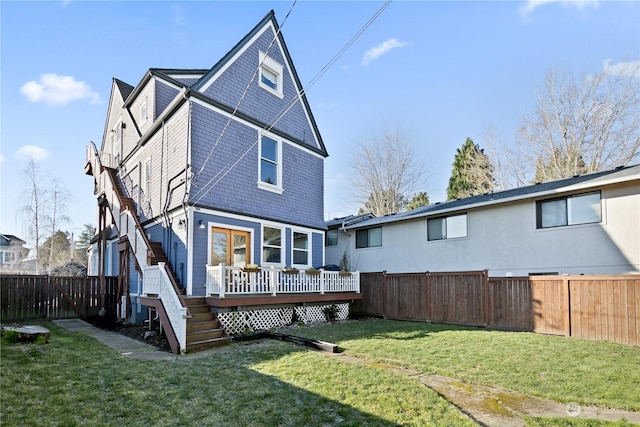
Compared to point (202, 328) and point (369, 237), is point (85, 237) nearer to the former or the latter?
point (369, 237)

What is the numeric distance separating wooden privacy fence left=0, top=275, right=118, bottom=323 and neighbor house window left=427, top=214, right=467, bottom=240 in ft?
42.2

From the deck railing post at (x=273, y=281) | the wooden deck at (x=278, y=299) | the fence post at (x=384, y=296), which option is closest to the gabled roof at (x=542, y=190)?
the fence post at (x=384, y=296)

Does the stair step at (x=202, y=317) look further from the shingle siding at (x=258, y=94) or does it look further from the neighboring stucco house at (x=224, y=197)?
the shingle siding at (x=258, y=94)

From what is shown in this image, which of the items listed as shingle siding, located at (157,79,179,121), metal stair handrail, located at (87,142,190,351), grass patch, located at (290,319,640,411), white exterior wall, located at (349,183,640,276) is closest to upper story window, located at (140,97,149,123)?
shingle siding, located at (157,79,179,121)

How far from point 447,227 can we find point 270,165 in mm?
7562

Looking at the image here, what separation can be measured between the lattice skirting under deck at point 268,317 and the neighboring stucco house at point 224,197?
3 centimetres

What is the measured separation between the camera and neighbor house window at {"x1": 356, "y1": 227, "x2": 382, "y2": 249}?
17.2 metres

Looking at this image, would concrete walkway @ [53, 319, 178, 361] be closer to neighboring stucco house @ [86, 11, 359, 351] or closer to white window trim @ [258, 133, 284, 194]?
neighboring stucco house @ [86, 11, 359, 351]

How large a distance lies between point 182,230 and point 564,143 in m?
23.1

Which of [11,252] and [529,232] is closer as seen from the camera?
[529,232]

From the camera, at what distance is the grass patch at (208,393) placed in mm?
3805

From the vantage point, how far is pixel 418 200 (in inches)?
1271

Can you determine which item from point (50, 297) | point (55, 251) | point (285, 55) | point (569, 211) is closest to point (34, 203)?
point (55, 251)

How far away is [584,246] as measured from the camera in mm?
11188
